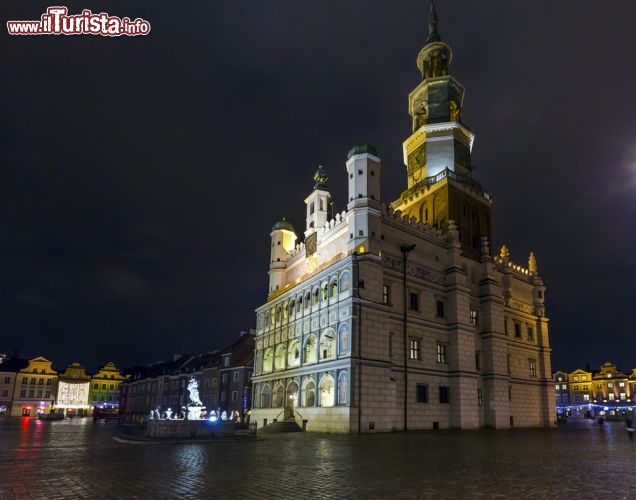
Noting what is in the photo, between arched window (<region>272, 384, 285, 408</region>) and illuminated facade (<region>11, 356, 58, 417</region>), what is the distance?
86.7 meters

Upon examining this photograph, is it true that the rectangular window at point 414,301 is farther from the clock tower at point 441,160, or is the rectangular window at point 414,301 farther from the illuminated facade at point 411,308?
the clock tower at point 441,160

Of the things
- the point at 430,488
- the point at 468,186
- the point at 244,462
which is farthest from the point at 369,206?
the point at 430,488

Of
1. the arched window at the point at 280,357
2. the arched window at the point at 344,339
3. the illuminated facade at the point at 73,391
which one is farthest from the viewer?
the illuminated facade at the point at 73,391

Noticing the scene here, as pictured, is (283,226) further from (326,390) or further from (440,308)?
(326,390)

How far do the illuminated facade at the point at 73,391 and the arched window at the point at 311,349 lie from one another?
93861 mm

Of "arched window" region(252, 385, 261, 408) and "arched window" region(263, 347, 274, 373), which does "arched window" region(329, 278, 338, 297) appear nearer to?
"arched window" region(263, 347, 274, 373)

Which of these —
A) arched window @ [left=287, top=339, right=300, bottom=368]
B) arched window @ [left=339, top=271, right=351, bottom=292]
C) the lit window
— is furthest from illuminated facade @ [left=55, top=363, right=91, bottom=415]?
the lit window

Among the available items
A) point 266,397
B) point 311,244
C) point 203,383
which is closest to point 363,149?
point 311,244

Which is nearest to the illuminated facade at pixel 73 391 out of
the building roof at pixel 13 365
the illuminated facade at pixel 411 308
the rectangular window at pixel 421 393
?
the building roof at pixel 13 365

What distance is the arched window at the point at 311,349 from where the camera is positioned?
42.0 metres

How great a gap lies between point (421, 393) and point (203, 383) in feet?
147

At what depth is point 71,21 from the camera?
1006 inches

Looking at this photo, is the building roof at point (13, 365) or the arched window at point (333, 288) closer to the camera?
the arched window at point (333, 288)

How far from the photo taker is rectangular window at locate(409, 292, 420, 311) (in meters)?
41.9
